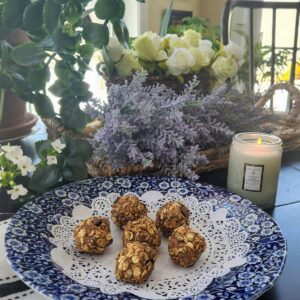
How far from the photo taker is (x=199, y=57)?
855mm

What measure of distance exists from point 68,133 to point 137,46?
25 centimetres

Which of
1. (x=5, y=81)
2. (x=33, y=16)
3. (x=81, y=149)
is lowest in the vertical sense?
(x=81, y=149)

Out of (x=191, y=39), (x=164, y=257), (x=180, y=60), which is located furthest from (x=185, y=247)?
(x=191, y=39)

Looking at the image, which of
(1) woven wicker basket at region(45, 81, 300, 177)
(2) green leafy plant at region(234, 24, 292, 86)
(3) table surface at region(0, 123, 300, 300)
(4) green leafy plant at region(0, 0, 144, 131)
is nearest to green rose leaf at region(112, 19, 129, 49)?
(4) green leafy plant at region(0, 0, 144, 131)

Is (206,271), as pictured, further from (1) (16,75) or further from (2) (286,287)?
(1) (16,75)

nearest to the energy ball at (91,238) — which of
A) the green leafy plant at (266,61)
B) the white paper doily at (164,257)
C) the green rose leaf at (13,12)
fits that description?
the white paper doily at (164,257)

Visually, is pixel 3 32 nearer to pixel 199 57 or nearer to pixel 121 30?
pixel 121 30

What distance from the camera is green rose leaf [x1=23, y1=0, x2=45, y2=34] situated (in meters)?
0.62

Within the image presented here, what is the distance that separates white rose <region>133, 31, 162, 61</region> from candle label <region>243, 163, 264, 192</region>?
0.34 m

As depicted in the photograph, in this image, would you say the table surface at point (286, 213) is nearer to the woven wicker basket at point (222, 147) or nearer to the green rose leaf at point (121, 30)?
the woven wicker basket at point (222, 147)

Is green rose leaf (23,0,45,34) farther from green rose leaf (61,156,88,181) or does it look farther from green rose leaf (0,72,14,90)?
green rose leaf (61,156,88,181)

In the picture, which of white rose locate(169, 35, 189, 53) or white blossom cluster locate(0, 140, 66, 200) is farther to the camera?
white rose locate(169, 35, 189, 53)

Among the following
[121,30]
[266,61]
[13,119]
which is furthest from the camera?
[266,61]

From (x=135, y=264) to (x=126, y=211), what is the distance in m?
0.12
